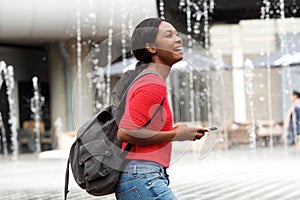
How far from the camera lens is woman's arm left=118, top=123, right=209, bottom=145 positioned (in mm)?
2189

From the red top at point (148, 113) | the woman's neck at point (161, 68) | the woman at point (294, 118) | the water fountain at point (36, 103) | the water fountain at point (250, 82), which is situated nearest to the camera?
the red top at point (148, 113)

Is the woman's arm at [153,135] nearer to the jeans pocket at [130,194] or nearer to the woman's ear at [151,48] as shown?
the jeans pocket at [130,194]

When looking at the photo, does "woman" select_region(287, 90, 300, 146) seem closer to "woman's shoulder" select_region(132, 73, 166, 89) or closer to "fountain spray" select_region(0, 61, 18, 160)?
"fountain spray" select_region(0, 61, 18, 160)

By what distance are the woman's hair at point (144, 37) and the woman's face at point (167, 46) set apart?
19 millimetres

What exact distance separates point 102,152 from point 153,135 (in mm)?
170

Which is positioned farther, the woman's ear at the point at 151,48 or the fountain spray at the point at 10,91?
the fountain spray at the point at 10,91

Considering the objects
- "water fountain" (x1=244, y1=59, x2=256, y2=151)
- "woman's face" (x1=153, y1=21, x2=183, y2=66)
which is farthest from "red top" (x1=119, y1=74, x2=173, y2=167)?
"water fountain" (x1=244, y1=59, x2=256, y2=151)

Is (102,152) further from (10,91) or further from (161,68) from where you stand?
(10,91)

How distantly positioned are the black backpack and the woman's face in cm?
9

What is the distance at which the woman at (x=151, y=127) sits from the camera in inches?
86.3

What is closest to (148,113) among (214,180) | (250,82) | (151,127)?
(151,127)

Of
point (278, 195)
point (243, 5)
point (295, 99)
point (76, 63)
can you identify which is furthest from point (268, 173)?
point (76, 63)

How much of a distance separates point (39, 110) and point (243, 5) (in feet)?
23.2

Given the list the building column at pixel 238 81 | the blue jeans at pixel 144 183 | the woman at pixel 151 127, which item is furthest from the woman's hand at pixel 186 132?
the building column at pixel 238 81
